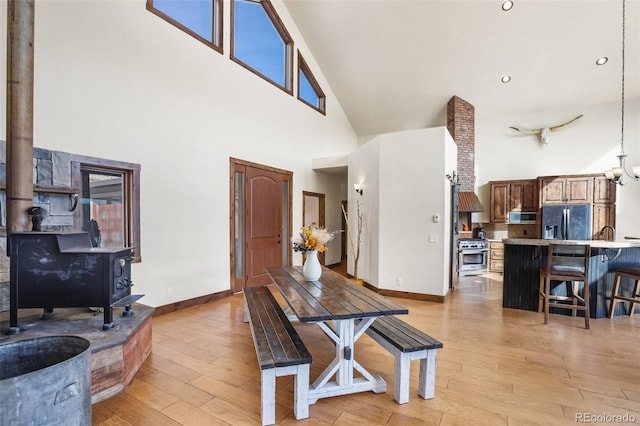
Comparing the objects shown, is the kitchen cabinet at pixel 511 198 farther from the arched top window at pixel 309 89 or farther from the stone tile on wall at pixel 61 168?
the stone tile on wall at pixel 61 168

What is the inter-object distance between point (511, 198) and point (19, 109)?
873cm

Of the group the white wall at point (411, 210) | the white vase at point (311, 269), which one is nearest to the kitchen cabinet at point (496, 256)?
the white wall at point (411, 210)

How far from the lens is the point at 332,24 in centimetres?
591

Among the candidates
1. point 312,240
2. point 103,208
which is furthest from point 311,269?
point 103,208

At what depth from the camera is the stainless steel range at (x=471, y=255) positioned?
21.9 feet

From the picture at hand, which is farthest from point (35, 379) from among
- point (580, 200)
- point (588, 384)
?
point (580, 200)

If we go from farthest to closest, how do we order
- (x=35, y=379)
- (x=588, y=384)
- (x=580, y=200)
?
(x=580, y=200) < (x=588, y=384) < (x=35, y=379)

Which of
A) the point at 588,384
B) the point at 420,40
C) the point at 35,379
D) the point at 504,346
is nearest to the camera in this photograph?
the point at 35,379

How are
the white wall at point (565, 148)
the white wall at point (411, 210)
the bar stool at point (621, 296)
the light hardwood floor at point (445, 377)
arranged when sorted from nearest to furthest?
the light hardwood floor at point (445, 377), the bar stool at point (621, 296), the white wall at point (411, 210), the white wall at point (565, 148)

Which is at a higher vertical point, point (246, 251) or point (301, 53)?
point (301, 53)

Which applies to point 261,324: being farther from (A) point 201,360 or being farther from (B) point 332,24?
(B) point 332,24

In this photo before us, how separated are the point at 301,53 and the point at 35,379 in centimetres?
700

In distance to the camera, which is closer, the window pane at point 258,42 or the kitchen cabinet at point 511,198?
the window pane at point 258,42

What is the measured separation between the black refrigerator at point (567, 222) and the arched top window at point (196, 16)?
7.76m
